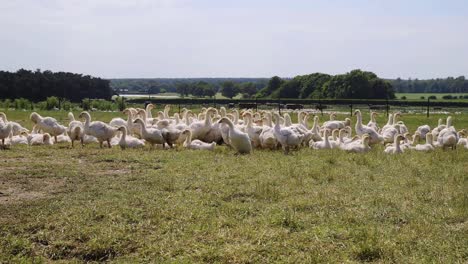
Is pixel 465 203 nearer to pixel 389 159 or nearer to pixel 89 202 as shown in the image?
pixel 389 159

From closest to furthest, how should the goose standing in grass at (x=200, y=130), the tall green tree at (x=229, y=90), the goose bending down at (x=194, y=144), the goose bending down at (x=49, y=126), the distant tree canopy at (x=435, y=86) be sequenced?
the goose bending down at (x=194, y=144) → the goose standing in grass at (x=200, y=130) → the goose bending down at (x=49, y=126) → the tall green tree at (x=229, y=90) → the distant tree canopy at (x=435, y=86)

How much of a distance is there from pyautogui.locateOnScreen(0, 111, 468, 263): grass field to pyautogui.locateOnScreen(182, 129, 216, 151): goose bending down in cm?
260

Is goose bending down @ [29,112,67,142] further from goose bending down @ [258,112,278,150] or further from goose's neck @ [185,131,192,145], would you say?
goose bending down @ [258,112,278,150]

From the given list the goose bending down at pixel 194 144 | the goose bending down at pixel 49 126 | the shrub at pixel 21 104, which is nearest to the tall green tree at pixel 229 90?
the shrub at pixel 21 104

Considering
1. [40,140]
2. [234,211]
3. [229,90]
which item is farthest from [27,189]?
[229,90]

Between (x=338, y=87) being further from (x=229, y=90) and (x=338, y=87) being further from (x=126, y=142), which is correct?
(x=126, y=142)

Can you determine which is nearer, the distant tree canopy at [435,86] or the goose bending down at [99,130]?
the goose bending down at [99,130]

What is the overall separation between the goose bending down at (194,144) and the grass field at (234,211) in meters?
2.60

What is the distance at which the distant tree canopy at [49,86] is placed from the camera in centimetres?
6725

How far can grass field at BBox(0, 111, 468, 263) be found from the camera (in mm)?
6348

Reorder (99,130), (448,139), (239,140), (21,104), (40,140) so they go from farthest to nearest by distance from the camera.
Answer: (21,104) < (40,140) < (448,139) < (99,130) < (239,140)

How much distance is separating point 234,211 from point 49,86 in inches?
2593

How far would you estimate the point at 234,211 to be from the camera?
7.98 meters

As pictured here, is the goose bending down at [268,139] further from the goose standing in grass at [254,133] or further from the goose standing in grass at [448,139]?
the goose standing in grass at [448,139]
